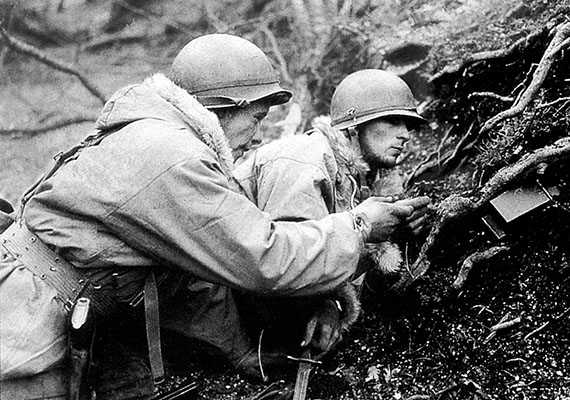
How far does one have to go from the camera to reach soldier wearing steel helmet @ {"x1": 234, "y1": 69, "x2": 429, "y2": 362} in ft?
12.5

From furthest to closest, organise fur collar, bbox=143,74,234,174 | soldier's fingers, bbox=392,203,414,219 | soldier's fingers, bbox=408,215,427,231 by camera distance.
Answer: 1. soldier's fingers, bbox=408,215,427,231
2. soldier's fingers, bbox=392,203,414,219
3. fur collar, bbox=143,74,234,174

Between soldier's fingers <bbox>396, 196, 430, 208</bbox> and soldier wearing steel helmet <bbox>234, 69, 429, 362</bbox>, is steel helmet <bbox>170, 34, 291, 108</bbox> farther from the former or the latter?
soldier's fingers <bbox>396, 196, 430, 208</bbox>

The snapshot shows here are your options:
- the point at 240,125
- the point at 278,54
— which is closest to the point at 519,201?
the point at 240,125

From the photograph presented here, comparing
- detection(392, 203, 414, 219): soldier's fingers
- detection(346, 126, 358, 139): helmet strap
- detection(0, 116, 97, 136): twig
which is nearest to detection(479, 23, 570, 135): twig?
detection(346, 126, 358, 139): helmet strap

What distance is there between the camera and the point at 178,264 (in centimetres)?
294

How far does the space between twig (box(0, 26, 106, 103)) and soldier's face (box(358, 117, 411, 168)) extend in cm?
559

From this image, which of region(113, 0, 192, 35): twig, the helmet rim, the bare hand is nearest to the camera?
the bare hand

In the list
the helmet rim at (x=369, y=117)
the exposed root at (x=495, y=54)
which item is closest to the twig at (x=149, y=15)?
the exposed root at (x=495, y=54)

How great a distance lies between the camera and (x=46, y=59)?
931 centimetres

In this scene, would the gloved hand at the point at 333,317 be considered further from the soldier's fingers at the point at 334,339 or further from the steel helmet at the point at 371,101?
the steel helmet at the point at 371,101

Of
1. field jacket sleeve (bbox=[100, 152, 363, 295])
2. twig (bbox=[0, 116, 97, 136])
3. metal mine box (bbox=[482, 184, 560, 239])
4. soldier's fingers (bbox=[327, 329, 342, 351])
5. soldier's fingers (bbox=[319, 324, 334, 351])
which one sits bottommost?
soldier's fingers (bbox=[327, 329, 342, 351])

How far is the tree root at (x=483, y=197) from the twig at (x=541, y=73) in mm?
508

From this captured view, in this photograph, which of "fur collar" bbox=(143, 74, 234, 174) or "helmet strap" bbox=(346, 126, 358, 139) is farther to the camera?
"helmet strap" bbox=(346, 126, 358, 139)

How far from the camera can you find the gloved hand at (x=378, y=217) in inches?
140
